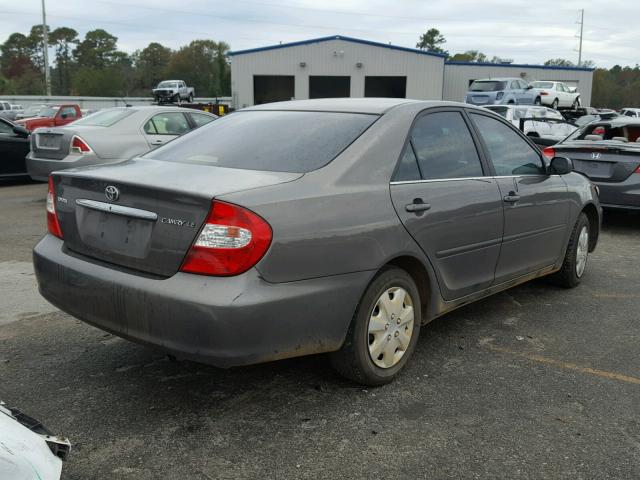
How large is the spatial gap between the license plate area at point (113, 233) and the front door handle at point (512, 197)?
2439 mm

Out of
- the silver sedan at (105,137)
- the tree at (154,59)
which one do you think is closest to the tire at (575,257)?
the silver sedan at (105,137)

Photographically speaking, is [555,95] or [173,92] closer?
[555,95]

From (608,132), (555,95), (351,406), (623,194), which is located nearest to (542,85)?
(555,95)

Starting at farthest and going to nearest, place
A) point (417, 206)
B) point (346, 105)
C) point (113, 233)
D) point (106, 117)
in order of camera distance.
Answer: point (106, 117) < point (346, 105) < point (417, 206) < point (113, 233)

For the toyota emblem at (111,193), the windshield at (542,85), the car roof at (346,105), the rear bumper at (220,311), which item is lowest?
the rear bumper at (220,311)

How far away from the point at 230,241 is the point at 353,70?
43.0m

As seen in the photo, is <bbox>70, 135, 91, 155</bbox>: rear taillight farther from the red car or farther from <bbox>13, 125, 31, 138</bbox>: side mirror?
the red car

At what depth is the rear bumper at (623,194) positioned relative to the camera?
785 cm

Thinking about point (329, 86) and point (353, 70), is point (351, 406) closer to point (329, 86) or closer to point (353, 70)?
point (353, 70)

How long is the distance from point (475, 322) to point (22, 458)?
348 cm

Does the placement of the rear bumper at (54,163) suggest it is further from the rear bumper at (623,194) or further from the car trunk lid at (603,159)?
the rear bumper at (623,194)

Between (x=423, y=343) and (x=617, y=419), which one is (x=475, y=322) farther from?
(x=617, y=419)

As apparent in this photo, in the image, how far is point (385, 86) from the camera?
4662 cm

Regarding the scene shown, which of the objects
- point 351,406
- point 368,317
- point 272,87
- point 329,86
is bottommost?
point 351,406
